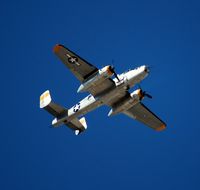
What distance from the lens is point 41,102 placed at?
172 ft

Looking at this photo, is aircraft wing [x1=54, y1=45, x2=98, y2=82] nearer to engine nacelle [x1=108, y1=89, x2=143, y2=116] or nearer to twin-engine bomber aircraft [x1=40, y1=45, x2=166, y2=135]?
A: twin-engine bomber aircraft [x1=40, y1=45, x2=166, y2=135]

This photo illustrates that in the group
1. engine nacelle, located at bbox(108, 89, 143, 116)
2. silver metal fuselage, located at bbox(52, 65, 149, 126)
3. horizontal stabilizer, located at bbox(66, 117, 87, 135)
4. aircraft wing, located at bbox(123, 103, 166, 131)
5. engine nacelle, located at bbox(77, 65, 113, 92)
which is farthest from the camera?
aircraft wing, located at bbox(123, 103, 166, 131)

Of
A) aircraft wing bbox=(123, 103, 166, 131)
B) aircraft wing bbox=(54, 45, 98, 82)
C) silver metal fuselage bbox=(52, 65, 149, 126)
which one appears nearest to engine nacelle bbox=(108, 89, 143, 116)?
silver metal fuselage bbox=(52, 65, 149, 126)

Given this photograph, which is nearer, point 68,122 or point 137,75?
point 137,75

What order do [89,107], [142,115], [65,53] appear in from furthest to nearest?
[142,115]
[89,107]
[65,53]

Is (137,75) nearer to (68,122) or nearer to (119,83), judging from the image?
(119,83)

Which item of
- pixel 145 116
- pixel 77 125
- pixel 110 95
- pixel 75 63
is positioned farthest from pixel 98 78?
pixel 145 116

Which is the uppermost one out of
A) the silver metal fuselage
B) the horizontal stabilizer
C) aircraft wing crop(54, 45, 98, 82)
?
aircraft wing crop(54, 45, 98, 82)

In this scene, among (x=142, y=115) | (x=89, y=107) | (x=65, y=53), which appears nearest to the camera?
(x=65, y=53)

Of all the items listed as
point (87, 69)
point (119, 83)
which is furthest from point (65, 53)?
point (119, 83)

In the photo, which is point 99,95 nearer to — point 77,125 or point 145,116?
point 77,125

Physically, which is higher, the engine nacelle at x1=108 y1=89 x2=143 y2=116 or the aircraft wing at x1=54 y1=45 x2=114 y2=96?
the aircraft wing at x1=54 y1=45 x2=114 y2=96

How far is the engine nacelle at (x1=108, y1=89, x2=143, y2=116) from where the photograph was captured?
5089 cm

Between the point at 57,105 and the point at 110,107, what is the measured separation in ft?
17.7
